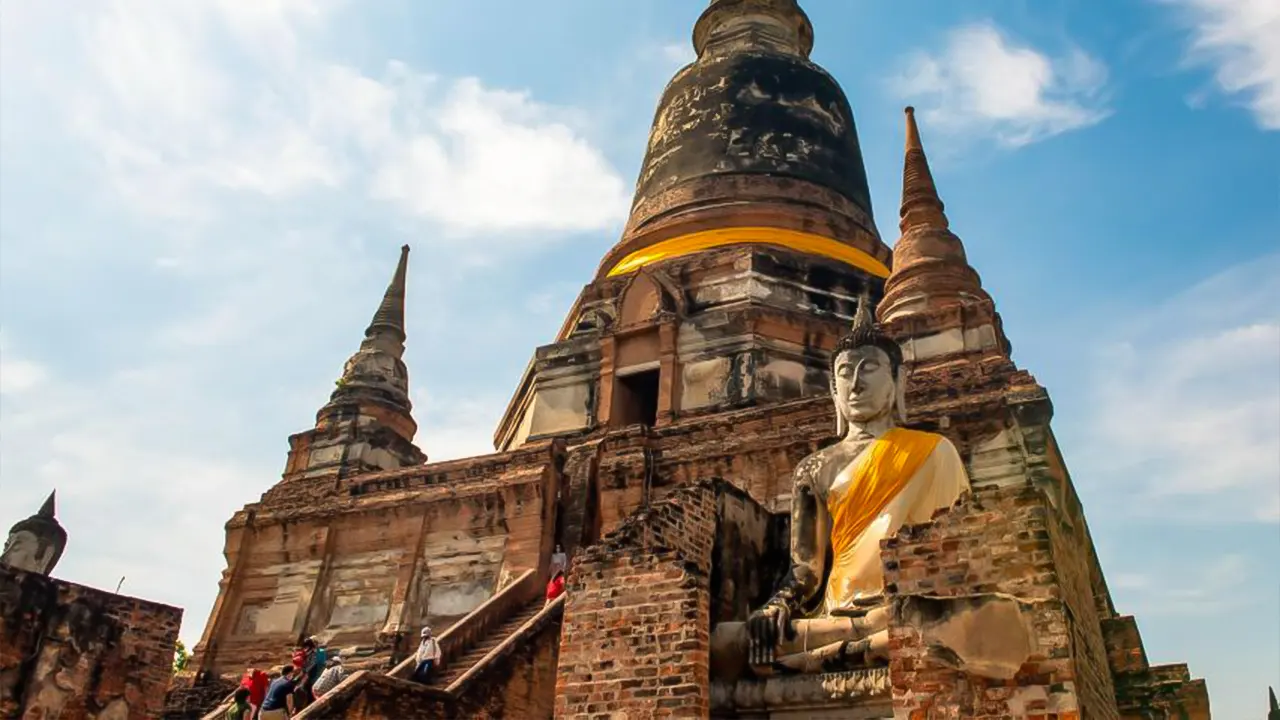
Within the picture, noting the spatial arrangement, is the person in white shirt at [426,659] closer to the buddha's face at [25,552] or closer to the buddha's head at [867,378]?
the buddha's head at [867,378]

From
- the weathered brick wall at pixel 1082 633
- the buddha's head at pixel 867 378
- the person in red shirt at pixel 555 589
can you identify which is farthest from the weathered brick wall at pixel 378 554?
the weathered brick wall at pixel 1082 633

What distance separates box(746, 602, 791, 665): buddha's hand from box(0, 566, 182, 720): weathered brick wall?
5815 mm

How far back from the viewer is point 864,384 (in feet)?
27.8

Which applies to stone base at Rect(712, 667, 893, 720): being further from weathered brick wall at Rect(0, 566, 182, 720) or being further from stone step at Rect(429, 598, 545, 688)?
weathered brick wall at Rect(0, 566, 182, 720)

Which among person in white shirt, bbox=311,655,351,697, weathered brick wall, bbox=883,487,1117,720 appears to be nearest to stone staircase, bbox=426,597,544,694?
person in white shirt, bbox=311,655,351,697

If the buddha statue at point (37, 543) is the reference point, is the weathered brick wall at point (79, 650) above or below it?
Answer: below

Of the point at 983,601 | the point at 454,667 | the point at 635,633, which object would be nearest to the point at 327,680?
the point at 454,667

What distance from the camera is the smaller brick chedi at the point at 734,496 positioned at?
597 cm

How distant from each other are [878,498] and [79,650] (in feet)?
23.1

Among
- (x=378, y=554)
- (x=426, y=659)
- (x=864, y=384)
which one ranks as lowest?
(x=426, y=659)

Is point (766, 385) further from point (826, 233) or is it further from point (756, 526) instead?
point (756, 526)

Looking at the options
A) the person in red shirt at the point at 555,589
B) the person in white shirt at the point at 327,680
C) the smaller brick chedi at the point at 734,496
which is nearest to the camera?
the smaller brick chedi at the point at 734,496

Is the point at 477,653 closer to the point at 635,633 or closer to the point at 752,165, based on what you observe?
the point at 635,633

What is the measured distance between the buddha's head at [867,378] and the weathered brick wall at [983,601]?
2439mm
